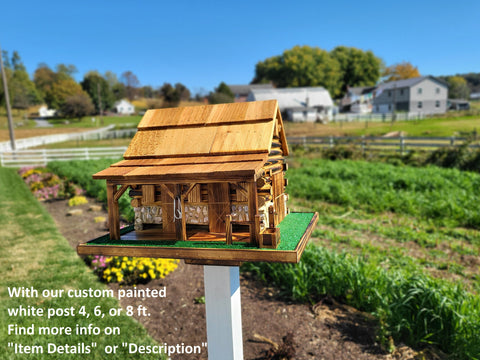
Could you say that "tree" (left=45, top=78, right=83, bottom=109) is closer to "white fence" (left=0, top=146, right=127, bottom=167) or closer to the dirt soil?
"white fence" (left=0, top=146, right=127, bottom=167)

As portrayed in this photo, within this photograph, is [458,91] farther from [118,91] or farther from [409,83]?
[118,91]

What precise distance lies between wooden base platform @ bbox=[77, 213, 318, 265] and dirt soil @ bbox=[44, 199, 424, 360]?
95.4 inches

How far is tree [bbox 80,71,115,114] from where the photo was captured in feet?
236

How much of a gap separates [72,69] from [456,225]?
102 m

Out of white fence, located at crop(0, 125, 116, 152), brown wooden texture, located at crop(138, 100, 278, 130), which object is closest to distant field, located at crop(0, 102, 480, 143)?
white fence, located at crop(0, 125, 116, 152)

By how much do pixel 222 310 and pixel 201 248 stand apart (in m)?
0.50

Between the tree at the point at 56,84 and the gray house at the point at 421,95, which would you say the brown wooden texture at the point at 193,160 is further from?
the tree at the point at 56,84

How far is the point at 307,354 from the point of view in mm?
3775

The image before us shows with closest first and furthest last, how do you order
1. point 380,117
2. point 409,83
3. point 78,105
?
point 380,117 < point 409,83 < point 78,105

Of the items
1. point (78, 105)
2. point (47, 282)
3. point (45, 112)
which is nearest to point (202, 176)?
point (47, 282)

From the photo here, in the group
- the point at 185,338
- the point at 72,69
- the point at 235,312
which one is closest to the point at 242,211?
the point at 235,312

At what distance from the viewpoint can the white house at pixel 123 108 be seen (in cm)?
8086

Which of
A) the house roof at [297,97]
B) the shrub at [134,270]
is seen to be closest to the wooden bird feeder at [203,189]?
the shrub at [134,270]

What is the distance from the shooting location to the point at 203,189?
1956 mm
